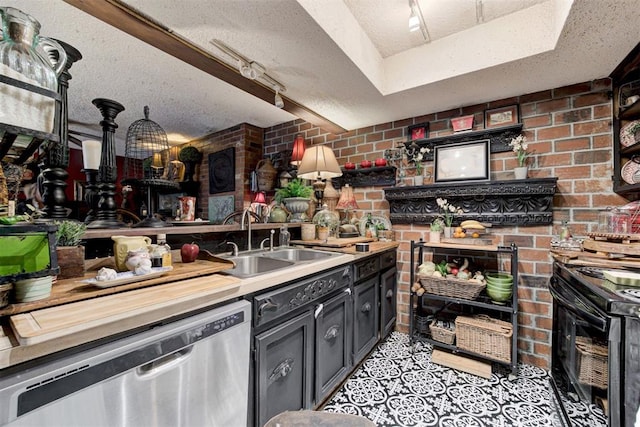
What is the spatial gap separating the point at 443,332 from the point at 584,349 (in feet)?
3.09

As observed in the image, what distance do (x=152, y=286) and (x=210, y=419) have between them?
0.50 metres

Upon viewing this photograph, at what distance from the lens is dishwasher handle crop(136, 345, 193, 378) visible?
29.8 inches

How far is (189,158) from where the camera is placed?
Answer: 12.3 ft

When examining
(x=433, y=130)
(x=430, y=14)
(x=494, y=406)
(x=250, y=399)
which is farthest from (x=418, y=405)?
(x=430, y=14)

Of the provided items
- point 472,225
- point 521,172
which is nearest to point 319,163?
point 472,225

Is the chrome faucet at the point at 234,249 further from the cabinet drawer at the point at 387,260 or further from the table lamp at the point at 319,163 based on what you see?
the cabinet drawer at the point at 387,260

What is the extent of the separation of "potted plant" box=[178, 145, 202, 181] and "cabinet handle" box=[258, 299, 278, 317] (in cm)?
330

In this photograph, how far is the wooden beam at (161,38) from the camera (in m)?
1.17

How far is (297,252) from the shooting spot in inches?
76.4

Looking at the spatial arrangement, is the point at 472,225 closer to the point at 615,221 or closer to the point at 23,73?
the point at 615,221

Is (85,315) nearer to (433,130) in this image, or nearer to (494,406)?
(494,406)

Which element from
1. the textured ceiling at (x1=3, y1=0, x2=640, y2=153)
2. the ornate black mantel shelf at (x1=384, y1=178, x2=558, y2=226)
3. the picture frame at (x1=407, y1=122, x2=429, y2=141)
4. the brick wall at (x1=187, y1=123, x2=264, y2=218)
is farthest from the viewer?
the brick wall at (x1=187, y1=123, x2=264, y2=218)

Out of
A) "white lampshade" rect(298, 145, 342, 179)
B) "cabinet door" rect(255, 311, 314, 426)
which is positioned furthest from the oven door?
"white lampshade" rect(298, 145, 342, 179)

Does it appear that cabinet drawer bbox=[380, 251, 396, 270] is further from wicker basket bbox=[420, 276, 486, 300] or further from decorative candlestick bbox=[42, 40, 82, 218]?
decorative candlestick bbox=[42, 40, 82, 218]
